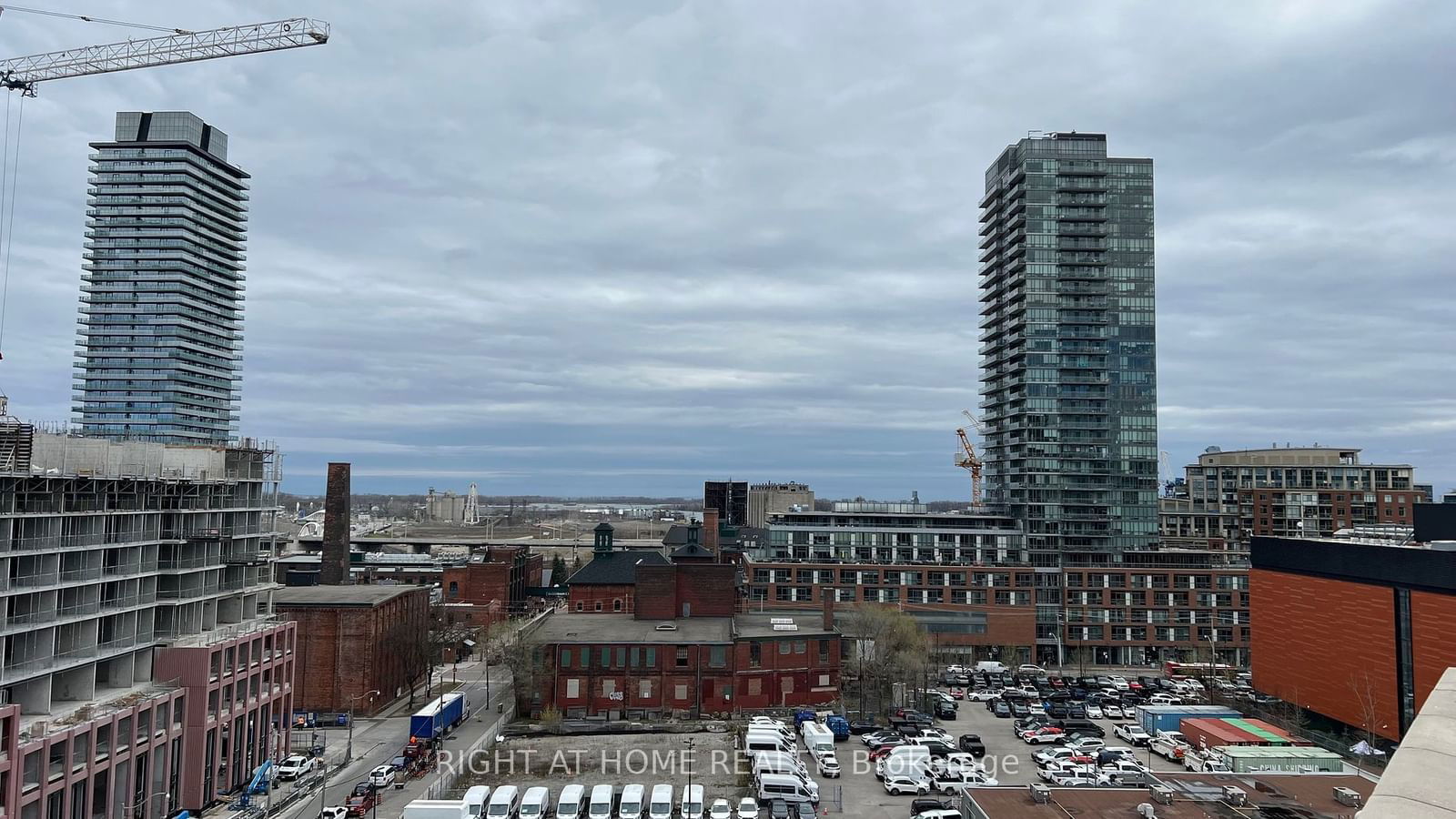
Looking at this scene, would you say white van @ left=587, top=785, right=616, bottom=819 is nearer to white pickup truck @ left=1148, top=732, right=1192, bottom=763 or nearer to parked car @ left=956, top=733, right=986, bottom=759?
parked car @ left=956, top=733, right=986, bottom=759

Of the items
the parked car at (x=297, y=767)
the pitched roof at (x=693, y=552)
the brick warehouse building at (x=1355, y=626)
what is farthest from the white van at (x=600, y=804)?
the brick warehouse building at (x=1355, y=626)

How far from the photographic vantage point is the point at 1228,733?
54.4 m

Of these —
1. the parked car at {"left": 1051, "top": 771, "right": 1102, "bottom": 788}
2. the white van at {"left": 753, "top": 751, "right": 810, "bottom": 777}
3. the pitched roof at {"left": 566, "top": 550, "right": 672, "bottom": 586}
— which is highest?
the pitched roof at {"left": 566, "top": 550, "right": 672, "bottom": 586}

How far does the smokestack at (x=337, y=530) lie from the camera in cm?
9056

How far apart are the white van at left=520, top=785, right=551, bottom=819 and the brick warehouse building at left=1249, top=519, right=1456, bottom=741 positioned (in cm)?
4865

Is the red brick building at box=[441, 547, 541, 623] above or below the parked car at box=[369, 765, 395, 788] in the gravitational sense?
above

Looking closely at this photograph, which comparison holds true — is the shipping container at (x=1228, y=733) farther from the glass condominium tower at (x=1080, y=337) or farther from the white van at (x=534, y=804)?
the glass condominium tower at (x=1080, y=337)

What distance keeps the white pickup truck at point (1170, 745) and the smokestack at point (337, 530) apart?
73512 mm

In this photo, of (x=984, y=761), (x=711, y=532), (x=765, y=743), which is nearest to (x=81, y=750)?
(x=765, y=743)

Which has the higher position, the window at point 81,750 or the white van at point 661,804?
the window at point 81,750

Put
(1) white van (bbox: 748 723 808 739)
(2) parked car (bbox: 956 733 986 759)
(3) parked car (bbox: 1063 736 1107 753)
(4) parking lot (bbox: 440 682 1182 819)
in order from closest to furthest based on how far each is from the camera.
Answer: (4) parking lot (bbox: 440 682 1182 819) < (1) white van (bbox: 748 723 808 739) < (3) parked car (bbox: 1063 736 1107 753) < (2) parked car (bbox: 956 733 986 759)

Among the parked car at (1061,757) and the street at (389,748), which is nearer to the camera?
the street at (389,748)

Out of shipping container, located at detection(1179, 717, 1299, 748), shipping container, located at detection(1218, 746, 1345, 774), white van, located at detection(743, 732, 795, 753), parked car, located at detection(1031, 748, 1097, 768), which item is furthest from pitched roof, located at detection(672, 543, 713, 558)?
shipping container, located at detection(1218, 746, 1345, 774)

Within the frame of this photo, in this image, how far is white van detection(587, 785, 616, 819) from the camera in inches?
1639
